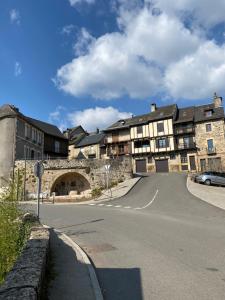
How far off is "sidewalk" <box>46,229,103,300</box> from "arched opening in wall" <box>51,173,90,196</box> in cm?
2638

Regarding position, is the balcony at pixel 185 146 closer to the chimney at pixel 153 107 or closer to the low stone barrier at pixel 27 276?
the chimney at pixel 153 107

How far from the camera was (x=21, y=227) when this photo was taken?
22.3 feet

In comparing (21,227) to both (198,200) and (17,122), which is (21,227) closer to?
(198,200)

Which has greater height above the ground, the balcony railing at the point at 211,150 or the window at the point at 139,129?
the window at the point at 139,129

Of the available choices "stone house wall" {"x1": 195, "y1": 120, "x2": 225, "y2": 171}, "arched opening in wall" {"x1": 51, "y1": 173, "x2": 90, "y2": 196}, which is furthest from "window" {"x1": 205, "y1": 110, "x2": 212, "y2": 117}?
"arched opening in wall" {"x1": 51, "y1": 173, "x2": 90, "y2": 196}

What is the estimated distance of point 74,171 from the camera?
108 feet

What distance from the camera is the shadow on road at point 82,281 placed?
171 inches

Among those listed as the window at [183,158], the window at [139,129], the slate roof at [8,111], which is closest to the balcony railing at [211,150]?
the window at [183,158]

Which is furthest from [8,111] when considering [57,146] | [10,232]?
[10,232]

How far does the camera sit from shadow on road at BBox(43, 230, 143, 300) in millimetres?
4340

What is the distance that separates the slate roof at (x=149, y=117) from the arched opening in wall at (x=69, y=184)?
17.5m

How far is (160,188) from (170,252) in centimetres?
1918

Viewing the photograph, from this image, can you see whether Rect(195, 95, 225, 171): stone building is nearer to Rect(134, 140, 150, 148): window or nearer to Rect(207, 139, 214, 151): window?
Rect(207, 139, 214, 151): window

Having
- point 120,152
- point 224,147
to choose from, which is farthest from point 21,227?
point 120,152
